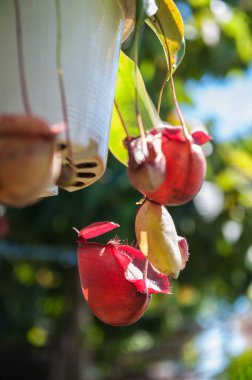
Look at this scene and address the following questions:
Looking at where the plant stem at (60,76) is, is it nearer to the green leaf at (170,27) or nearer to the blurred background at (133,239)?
the green leaf at (170,27)

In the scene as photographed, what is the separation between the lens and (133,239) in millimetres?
2600

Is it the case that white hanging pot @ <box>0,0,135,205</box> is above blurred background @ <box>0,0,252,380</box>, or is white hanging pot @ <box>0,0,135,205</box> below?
above

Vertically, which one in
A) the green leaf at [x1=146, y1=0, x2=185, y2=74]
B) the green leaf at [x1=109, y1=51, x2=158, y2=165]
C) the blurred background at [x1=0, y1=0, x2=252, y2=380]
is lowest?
the blurred background at [x1=0, y1=0, x2=252, y2=380]

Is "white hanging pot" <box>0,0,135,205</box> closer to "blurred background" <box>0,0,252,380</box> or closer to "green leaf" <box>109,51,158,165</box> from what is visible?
"green leaf" <box>109,51,158,165</box>

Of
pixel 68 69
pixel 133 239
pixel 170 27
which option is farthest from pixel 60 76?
pixel 133 239

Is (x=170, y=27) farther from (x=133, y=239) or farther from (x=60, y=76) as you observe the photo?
(x=133, y=239)

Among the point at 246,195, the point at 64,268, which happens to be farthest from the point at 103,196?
the point at 64,268

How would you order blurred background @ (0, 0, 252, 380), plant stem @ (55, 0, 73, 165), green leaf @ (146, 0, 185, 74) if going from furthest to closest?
blurred background @ (0, 0, 252, 380), green leaf @ (146, 0, 185, 74), plant stem @ (55, 0, 73, 165)

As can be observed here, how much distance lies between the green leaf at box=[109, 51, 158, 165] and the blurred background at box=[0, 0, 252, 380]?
4.68ft

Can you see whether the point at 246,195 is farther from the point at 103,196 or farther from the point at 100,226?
the point at 100,226

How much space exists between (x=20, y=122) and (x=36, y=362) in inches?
142

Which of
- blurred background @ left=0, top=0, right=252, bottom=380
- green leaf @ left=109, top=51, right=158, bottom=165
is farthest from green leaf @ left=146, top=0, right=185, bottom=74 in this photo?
blurred background @ left=0, top=0, right=252, bottom=380

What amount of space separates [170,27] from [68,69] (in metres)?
0.15

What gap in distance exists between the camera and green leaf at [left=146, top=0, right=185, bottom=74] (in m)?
0.75
